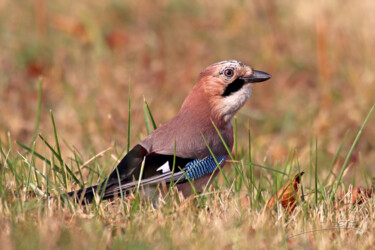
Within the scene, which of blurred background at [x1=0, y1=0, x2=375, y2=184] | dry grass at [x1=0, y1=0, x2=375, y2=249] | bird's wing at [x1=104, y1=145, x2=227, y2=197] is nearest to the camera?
bird's wing at [x1=104, y1=145, x2=227, y2=197]

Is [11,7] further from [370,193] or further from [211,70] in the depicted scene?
[370,193]

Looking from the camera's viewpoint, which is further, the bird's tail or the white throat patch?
the white throat patch

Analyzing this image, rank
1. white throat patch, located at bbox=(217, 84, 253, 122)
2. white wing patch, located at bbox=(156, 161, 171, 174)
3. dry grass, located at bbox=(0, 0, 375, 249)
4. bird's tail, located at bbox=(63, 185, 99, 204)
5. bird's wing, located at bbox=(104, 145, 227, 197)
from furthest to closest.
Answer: dry grass, located at bbox=(0, 0, 375, 249) < white throat patch, located at bbox=(217, 84, 253, 122) < white wing patch, located at bbox=(156, 161, 171, 174) < bird's wing, located at bbox=(104, 145, 227, 197) < bird's tail, located at bbox=(63, 185, 99, 204)

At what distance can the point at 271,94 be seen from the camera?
7355mm

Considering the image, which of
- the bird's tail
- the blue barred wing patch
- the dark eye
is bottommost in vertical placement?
the blue barred wing patch

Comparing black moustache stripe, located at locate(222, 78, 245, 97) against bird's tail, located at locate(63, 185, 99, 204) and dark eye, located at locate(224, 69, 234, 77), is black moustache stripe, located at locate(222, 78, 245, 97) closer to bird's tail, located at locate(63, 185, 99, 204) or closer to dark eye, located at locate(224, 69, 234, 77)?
dark eye, located at locate(224, 69, 234, 77)

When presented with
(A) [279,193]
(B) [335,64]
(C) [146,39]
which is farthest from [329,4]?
(A) [279,193]

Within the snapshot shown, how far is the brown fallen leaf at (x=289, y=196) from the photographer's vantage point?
3.48m

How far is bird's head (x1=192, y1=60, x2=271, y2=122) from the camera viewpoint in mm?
4145

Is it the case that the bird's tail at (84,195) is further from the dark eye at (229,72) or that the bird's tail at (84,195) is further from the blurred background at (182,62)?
the blurred background at (182,62)

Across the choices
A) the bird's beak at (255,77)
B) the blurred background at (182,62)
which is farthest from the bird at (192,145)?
the blurred background at (182,62)

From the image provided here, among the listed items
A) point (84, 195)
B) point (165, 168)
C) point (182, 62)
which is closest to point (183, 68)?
point (182, 62)

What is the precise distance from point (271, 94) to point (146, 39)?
62.7 inches

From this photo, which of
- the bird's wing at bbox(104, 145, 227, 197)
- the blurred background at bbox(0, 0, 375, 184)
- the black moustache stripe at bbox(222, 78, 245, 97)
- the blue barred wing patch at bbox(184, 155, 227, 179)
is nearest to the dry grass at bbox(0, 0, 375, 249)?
the blurred background at bbox(0, 0, 375, 184)
